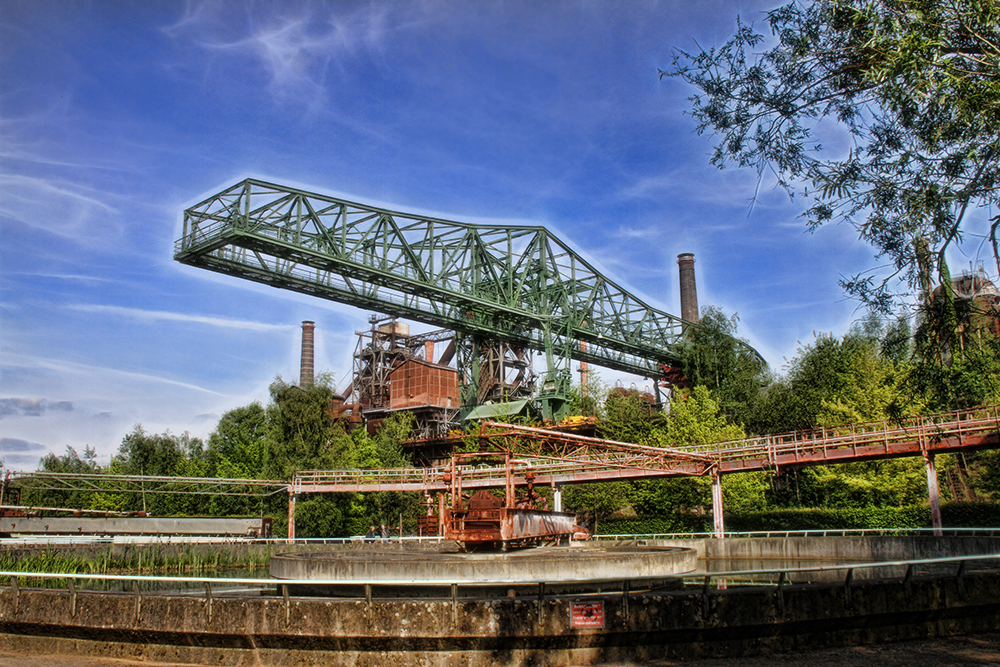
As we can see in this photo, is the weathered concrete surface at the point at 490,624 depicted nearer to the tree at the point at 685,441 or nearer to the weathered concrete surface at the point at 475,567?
the weathered concrete surface at the point at 475,567

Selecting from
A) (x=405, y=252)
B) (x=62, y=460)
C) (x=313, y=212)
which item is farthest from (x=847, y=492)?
(x=62, y=460)

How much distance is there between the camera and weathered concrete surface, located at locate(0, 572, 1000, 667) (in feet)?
26.2

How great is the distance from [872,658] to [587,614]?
10.8 feet

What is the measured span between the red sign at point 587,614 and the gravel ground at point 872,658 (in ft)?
3.06

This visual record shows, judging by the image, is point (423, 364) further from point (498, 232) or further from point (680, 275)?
point (680, 275)

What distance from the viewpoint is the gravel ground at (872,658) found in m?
7.80

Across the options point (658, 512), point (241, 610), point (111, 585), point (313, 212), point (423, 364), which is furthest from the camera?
point (423, 364)

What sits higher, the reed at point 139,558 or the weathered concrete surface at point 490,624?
the weathered concrete surface at point 490,624

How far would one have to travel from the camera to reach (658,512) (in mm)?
41000

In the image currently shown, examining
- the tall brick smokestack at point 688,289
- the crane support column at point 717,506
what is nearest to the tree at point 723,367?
the tall brick smokestack at point 688,289

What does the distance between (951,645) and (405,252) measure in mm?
45417

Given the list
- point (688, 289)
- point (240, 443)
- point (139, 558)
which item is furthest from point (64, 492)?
point (688, 289)

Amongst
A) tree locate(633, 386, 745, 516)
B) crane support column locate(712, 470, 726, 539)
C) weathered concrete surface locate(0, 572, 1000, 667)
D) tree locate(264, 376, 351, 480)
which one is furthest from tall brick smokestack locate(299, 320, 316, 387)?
weathered concrete surface locate(0, 572, 1000, 667)

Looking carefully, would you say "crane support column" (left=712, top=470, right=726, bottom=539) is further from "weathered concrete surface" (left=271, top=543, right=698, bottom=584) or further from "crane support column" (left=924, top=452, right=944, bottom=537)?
"weathered concrete surface" (left=271, top=543, right=698, bottom=584)
